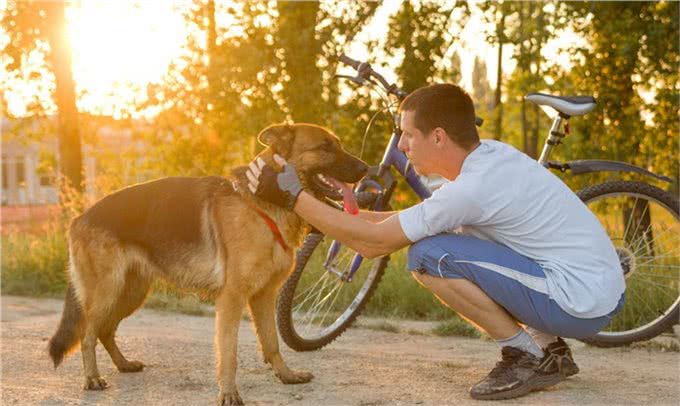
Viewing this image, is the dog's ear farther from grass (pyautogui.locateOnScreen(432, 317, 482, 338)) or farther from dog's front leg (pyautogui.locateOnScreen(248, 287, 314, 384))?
grass (pyautogui.locateOnScreen(432, 317, 482, 338))

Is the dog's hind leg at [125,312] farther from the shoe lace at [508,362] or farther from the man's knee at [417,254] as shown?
the shoe lace at [508,362]

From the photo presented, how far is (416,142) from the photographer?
382 cm

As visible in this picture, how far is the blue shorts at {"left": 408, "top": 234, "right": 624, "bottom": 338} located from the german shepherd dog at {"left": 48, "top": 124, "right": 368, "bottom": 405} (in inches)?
30.2

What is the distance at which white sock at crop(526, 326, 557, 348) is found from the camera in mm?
4094

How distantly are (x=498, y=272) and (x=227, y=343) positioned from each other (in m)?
1.37

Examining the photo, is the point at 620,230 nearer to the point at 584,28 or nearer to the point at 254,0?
the point at 584,28

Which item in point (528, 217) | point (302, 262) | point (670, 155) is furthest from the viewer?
point (670, 155)

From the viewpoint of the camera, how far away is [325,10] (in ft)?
34.9

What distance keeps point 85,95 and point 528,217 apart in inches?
504

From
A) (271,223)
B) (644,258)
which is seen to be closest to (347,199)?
(271,223)

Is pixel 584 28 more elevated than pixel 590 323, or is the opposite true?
pixel 584 28

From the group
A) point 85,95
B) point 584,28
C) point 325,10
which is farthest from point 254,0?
point 85,95

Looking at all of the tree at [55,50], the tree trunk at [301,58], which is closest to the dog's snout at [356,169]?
the tree trunk at [301,58]

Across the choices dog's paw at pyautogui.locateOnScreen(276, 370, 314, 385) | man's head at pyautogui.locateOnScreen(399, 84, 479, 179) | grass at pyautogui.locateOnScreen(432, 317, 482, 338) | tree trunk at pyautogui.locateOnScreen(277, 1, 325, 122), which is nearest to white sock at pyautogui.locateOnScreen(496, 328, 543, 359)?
man's head at pyautogui.locateOnScreen(399, 84, 479, 179)
